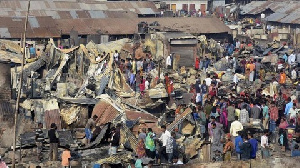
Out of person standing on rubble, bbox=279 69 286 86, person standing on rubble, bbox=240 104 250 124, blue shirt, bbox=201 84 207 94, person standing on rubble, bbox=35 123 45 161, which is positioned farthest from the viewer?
person standing on rubble, bbox=279 69 286 86

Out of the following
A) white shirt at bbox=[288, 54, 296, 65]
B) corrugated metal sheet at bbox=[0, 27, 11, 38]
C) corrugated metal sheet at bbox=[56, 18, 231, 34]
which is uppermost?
corrugated metal sheet at bbox=[56, 18, 231, 34]

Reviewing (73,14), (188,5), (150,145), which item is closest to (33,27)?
(73,14)

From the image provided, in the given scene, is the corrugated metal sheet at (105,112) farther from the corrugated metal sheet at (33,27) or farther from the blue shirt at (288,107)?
the corrugated metal sheet at (33,27)

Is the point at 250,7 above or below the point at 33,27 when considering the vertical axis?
above

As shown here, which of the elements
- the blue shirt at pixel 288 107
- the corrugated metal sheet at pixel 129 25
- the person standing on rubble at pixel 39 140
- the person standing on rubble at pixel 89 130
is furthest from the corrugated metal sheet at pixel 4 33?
the blue shirt at pixel 288 107

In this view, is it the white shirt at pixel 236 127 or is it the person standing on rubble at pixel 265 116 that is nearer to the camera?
the white shirt at pixel 236 127

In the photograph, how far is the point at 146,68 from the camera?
27.8 meters

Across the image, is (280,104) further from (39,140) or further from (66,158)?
(66,158)

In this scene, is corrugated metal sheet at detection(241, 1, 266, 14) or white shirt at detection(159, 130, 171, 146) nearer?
white shirt at detection(159, 130, 171, 146)

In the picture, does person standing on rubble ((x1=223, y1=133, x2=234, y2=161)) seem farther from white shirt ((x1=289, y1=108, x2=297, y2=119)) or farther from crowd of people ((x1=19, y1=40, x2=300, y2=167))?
white shirt ((x1=289, y1=108, x2=297, y2=119))

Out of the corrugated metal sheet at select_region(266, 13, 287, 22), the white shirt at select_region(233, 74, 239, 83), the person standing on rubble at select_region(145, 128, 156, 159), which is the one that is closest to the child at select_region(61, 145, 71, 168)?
the person standing on rubble at select_region(145, 128, 156, 159)

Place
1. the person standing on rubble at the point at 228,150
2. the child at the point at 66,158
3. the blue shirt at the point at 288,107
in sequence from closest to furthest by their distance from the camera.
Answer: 1. the child at the point at 66,158
2. the person standing on rubble at the point at 228,150
3. the blue shirt at the point at 288,107

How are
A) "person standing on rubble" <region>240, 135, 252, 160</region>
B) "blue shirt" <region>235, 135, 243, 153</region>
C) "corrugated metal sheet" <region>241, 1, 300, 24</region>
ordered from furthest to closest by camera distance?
"corrugated metal sheet" <region>241, 1, 300, 24</region> → "blue shirt" <region>235, 135, 243, 153</region> → "person standing on rubble" <region>240, 135, 252, 160</region>

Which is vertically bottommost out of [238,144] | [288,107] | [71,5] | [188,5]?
[238,144]
